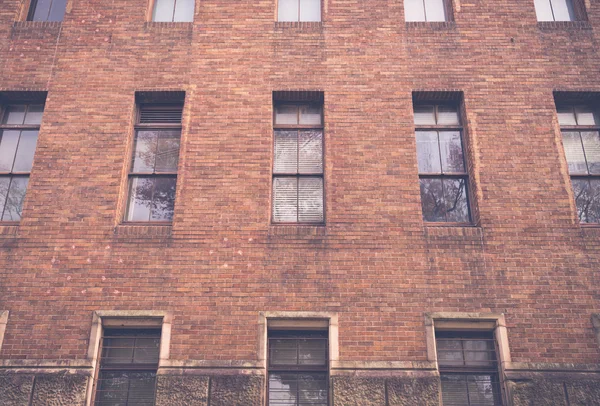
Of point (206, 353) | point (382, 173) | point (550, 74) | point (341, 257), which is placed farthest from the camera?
point (550, 74)

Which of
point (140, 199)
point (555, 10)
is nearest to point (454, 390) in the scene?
point (140, 199)

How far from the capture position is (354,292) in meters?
7.05

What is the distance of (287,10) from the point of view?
30.6 ft

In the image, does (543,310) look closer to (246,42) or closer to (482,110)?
(482,110)

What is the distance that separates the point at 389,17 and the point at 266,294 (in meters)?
5.30

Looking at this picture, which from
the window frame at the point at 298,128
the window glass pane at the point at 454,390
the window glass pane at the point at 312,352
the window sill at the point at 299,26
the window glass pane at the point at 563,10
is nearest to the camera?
the window glass pane at the point at 454,390

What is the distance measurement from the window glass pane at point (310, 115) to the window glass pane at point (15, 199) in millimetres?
4552

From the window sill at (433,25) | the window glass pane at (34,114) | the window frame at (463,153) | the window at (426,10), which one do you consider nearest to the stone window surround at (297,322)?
the window frame at (463,153)

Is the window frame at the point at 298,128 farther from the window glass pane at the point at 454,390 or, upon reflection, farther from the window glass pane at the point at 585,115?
the window glass pane at the point at 585,115

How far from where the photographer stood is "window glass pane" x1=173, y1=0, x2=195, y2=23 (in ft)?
30.1

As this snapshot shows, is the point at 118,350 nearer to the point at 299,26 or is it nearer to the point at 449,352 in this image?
the point at 449,352

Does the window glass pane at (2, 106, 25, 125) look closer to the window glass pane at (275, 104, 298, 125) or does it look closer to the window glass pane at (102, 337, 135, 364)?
the window glass pane at (102, 337, 135, 364)

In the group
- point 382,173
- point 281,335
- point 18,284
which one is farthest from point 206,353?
point 382,173

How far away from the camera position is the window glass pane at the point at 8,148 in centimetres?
817
